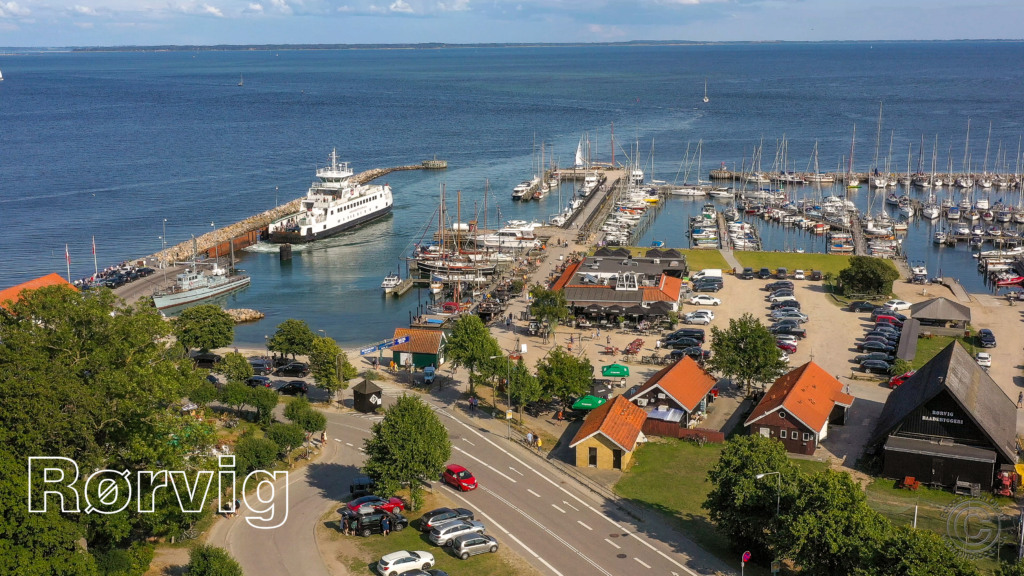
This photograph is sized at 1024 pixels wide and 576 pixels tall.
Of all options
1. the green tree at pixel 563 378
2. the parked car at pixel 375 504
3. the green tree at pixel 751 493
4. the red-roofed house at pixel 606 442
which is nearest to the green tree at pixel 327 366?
the green tree at pixel 563 378

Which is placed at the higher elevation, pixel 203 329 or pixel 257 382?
pixel 203 329

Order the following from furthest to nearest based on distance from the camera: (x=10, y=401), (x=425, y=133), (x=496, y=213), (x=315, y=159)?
(x=425, y=133) < (x=315, y=159) < (x=496, y=213) < (x=10, y=401)

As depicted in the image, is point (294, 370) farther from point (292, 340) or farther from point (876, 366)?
point (876, 366)

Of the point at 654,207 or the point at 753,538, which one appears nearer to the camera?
the point at 753,538

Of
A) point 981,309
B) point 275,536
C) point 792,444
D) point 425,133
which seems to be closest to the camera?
point 275,536

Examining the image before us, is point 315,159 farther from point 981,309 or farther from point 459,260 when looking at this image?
point 981,309

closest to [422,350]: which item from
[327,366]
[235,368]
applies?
[327,366]

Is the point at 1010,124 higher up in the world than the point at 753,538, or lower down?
higher up

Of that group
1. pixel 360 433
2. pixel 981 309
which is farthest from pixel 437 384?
pixel 981 309
